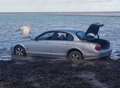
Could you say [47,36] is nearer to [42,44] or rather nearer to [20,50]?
[42,44]

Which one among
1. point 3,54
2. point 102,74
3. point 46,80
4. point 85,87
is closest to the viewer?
point 85,87

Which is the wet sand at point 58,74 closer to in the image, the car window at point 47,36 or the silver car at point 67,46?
the silver car at point 67,46

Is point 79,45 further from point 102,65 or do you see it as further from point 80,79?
point 80,79

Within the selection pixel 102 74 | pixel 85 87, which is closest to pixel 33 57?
pixel 102 74

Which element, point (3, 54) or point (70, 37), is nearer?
point (70, 37)

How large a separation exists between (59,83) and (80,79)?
109 centimetres

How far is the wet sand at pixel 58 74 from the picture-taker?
45.3 feet

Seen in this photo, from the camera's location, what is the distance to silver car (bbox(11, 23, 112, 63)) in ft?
63.1

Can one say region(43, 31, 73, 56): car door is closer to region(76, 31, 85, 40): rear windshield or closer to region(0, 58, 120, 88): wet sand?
region(76, 31, 85, 40): rear windshield

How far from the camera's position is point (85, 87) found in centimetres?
1329

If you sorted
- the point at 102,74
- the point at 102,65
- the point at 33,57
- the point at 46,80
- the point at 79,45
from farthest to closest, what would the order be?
the point at 33,57 → the point at 79,45 → the point at 102,65 → the point at 102,74 → the point at 46,80

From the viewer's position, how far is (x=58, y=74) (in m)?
15.9

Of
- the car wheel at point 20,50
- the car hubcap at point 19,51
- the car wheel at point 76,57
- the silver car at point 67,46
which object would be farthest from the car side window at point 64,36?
the car hubcap at point 19,51

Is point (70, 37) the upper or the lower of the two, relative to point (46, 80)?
upper
